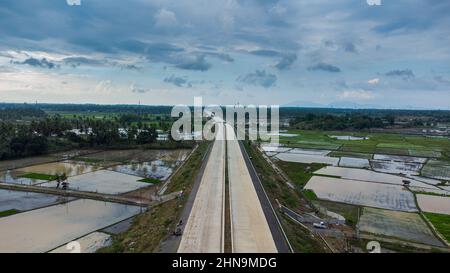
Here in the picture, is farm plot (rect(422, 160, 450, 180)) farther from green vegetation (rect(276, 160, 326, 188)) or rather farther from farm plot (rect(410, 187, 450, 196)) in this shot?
green vegetation (rect(276, 160, 326, 188))

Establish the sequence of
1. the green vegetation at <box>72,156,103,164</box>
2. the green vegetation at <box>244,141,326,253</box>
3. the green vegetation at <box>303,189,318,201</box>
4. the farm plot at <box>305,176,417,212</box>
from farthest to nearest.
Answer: the green vegetation at <box>72,156,103,164</box>
the green vegetation at <box>303,189,318,201</box>
the farm plot at <box>305,176,417,212</box>
the green vegetation at <box>244,141,326,253</box>

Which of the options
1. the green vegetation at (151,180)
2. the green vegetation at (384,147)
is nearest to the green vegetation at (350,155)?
the green vegetation at (384,147)

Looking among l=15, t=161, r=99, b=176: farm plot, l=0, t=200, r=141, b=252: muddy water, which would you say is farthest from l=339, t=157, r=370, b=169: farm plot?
l=15, t=161, r=99, b=176: farm plot

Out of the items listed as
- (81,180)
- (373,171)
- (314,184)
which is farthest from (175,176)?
(373,171)

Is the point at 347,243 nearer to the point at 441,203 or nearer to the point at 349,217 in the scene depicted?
the point at 349,217

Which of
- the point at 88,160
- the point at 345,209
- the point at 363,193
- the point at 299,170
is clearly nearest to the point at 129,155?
the point at 88,160

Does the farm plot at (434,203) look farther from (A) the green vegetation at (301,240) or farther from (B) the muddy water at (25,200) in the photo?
(B) the muddy water at (25,200)
